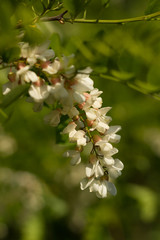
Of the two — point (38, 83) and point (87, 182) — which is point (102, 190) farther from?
point (38, 83)

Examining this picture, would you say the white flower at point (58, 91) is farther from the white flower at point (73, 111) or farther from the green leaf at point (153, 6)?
the green leaf at point (153, 6)

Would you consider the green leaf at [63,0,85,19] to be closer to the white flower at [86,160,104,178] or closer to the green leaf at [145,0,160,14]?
the green leaf at [145,0,160,14]

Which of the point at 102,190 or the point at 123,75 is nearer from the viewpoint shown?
the point at 123,75

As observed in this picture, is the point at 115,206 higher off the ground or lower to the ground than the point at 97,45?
lower

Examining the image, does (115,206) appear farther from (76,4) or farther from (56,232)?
(76,4)

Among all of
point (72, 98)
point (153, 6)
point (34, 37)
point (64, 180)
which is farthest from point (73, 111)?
point (64, 180)

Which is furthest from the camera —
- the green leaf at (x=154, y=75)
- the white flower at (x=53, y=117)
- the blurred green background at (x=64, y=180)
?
the blurred green background at (x=64, y=180)

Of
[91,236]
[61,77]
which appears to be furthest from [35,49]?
[91,236]

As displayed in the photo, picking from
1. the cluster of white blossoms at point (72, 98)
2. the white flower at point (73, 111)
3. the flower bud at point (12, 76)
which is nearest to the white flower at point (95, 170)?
the cluster of white blossoms at point (72, 98)
